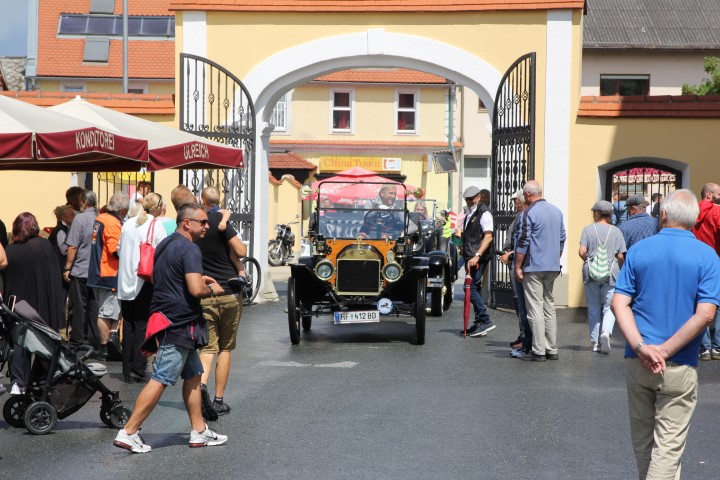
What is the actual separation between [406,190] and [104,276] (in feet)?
16.1

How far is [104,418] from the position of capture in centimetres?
855

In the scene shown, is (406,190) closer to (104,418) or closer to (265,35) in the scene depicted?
(265,35)

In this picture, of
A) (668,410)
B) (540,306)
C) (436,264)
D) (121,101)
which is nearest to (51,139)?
(540,306)

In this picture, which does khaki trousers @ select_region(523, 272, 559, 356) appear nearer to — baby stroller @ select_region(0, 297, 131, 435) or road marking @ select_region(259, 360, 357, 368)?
road marking @ select_region(259, 360, 357, 368)

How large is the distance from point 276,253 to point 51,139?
20.5 metres

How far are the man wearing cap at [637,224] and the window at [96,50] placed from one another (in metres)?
41.3

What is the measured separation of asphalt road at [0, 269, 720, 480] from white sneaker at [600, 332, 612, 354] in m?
0.14

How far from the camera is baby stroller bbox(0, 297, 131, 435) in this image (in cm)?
829

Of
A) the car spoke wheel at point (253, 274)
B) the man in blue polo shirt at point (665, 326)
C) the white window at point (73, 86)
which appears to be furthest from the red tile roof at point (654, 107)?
the white window at point (73, 86)

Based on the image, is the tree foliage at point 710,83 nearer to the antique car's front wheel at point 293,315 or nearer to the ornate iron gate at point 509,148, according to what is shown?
the ornate iron gate at point 509,148

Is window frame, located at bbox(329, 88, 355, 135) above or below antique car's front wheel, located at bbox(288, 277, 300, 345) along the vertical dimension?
above

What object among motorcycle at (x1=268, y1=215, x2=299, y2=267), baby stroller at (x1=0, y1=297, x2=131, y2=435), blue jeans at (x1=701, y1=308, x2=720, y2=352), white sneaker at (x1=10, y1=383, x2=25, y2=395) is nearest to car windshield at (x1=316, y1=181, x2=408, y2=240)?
blue jeans at (x1=701, y1=308, x2=720, y2=352)

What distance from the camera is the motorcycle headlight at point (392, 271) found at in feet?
45.3

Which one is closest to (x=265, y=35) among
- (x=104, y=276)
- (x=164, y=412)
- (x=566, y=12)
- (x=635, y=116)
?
(x=566, y=12)
